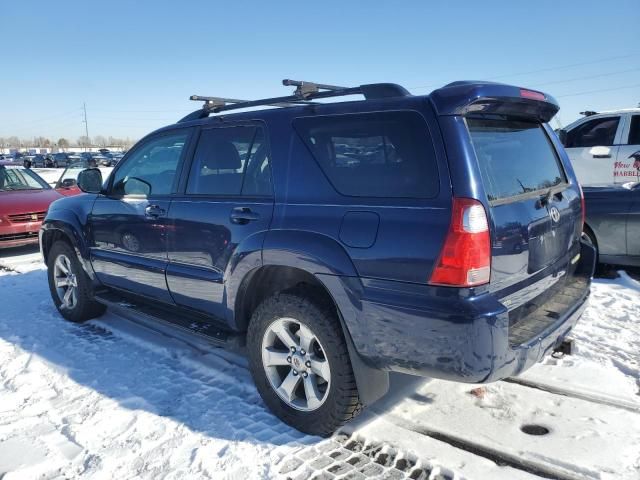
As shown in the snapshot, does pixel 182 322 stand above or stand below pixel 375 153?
below

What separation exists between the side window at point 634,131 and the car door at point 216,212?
791cm

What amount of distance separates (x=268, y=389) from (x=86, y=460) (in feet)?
3.43

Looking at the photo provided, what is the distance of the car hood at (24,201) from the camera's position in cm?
848

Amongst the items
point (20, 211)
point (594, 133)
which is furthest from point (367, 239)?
point (594, 133)

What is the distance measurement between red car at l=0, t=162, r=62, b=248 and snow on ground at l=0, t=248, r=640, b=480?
4.76 metres

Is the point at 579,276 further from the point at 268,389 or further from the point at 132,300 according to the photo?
the point at 132,300

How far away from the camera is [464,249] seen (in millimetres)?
2332

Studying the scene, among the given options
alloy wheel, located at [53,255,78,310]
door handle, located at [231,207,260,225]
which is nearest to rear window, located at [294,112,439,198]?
door handle, located at [231,207,260,225]

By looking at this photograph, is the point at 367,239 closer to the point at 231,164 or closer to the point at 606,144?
the point at 231,164

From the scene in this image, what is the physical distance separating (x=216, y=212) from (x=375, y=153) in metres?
1.22

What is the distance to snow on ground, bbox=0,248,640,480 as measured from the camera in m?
2.69

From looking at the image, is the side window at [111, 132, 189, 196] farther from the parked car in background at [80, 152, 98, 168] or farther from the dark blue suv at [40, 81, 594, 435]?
the parked car in background at [80, 152, 98, 168]

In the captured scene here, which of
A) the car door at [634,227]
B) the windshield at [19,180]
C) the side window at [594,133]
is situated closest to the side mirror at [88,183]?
the car door at [634,227]

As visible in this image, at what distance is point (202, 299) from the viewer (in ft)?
11.8
